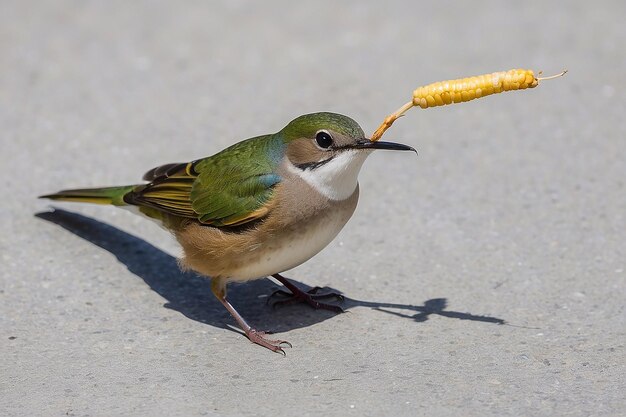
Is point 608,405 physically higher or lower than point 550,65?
lower

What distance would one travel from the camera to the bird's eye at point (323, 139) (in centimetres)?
568

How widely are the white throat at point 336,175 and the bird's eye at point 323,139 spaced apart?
9cm

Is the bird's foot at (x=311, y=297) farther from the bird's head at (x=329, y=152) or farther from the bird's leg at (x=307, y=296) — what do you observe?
the bird's head at (x=329, y=152)

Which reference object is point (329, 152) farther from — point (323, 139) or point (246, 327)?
point (246, 327)

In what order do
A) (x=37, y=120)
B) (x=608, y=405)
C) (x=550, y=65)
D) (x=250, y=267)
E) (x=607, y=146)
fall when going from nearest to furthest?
1. (x=608, y=405)
2. (x=250, y=267)
3. (x=607, y=146)
4. (x=37, y=120)
5. (x=550, y=65)

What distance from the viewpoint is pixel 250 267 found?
579 cm

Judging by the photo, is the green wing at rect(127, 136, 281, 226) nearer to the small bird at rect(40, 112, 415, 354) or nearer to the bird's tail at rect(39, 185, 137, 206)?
the small bird at rect(40, 112, 415, 354)

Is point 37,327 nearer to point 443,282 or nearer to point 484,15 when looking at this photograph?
point 443,282

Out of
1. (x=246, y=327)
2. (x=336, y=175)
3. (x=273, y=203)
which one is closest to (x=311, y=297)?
(x=246, y=327)

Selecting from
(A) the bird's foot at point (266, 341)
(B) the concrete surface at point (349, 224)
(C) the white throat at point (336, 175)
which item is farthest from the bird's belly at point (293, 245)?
(B) the concrete surface at point (349, 224)

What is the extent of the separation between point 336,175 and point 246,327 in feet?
3.43

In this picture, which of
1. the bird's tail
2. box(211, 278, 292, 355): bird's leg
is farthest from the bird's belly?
the bird's tail

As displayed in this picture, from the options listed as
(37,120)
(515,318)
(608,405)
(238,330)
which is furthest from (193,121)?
(608,405)

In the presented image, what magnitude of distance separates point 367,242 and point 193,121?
2.46 metres
